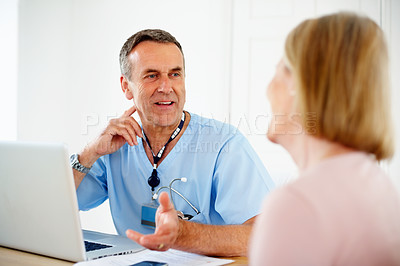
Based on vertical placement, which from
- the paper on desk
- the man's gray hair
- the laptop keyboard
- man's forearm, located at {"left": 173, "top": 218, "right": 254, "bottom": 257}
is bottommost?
the laptop keyboard

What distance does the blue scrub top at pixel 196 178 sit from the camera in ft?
4.96

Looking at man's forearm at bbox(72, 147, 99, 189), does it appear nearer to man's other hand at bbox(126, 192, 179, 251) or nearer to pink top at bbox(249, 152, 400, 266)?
man's other hand at bbox(126, 192, 179, 251)

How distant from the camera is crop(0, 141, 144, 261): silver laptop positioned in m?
1.11

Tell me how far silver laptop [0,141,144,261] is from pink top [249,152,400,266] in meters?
0.61

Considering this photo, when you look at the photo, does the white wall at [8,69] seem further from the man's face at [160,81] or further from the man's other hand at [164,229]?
the man's other hand at [164,229]

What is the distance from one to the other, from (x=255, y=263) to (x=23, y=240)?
0.83 meters

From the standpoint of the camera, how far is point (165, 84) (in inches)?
68.6

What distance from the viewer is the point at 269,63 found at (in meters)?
3.05

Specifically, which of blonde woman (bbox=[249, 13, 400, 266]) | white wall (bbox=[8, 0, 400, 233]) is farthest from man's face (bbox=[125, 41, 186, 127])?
white wall (bbox=[8, 0, 400, 233])

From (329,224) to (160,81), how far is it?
122cm

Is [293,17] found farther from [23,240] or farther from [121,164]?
[23,240]

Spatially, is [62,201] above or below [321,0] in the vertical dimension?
below

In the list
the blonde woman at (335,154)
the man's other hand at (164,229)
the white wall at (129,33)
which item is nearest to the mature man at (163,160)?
the man's other hand at (164,229)

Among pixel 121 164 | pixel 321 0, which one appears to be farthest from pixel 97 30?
pixel 121 164
